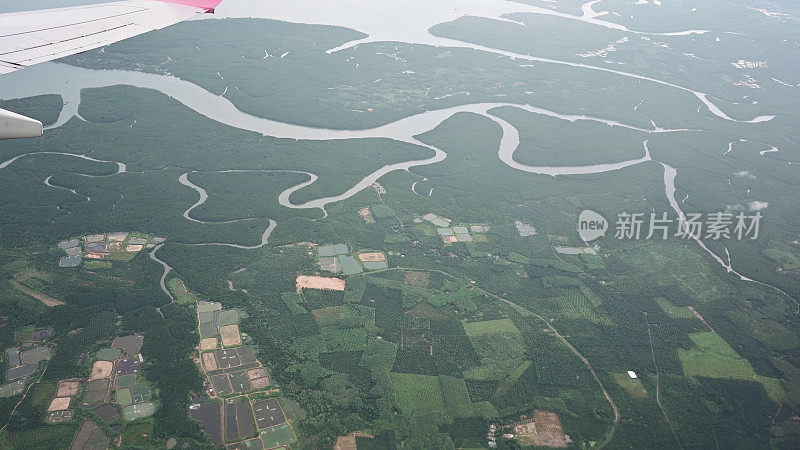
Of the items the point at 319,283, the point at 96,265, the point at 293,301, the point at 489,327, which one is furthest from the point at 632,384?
the point at 96,265

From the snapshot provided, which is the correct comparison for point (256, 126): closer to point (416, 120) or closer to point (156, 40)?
point (416, 120)

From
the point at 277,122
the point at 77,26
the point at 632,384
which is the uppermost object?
the point at 77,26

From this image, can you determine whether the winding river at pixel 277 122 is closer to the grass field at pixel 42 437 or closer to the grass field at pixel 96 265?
the grass field at pixel 96 265

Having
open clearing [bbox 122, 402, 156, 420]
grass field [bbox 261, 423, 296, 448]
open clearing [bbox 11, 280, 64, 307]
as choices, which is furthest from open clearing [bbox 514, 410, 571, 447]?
open clearing [bbox 11, 280, 64, 307]

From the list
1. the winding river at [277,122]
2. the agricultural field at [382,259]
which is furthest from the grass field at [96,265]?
the winding river at [277,122]

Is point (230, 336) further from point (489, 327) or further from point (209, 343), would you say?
point (489, 327)

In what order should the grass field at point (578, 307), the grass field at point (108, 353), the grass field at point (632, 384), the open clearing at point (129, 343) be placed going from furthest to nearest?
the grass field at point (578, 307), the grass field at point (632, 384), the open clearing at point (129, 343), the grass field at point (108, 353)
